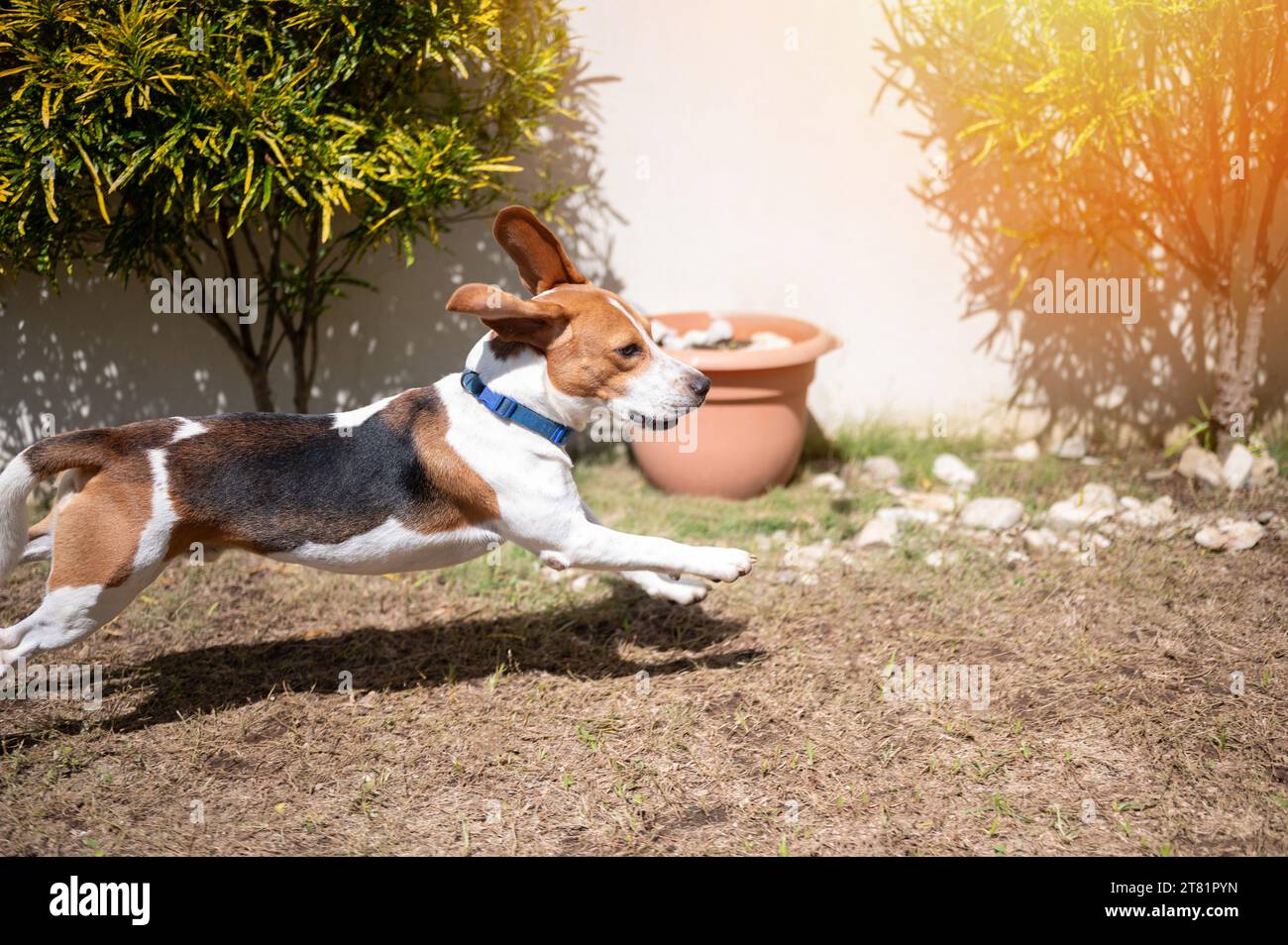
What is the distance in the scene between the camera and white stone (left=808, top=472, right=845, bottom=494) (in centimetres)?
539

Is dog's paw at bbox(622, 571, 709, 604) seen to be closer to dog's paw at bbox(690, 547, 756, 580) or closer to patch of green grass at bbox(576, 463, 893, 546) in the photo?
dog's paw at bbox(690, 547, 756, 580)

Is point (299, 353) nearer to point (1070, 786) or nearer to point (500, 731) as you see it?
point (500, 731)

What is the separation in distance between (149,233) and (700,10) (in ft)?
8.97

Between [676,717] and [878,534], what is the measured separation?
1.65m

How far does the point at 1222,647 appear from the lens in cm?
377

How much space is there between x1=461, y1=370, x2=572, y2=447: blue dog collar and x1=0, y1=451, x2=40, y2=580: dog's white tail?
4.03ft

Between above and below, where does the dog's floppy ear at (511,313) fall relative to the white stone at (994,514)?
above

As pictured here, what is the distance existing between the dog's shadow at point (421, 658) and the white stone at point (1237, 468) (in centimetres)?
260

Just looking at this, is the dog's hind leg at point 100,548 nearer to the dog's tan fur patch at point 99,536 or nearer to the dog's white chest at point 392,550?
the dog's tan fur patch at point 99,536

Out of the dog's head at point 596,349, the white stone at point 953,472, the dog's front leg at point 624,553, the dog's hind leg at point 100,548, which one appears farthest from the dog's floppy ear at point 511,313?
the white stone at point 953,472

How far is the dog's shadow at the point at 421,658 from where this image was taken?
3.75 metres

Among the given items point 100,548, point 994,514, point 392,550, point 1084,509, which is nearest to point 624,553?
point 392,550

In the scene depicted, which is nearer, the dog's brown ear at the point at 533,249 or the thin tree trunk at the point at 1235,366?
the dog's brown ear at the point at 533,249

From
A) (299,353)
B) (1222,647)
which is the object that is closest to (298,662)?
(299,353)
